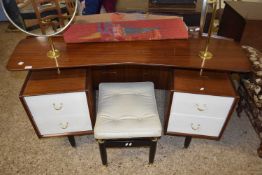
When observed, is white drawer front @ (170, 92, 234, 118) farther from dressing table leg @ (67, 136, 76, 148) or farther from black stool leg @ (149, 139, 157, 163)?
dressing table leg @ (67, 136, 76, 148)

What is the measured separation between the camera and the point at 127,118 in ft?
4.53

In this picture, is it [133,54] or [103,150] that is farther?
[103,150]

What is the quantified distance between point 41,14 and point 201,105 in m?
1.10

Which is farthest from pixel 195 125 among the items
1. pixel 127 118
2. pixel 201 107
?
pixel 127 118

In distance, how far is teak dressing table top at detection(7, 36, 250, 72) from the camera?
4.13 ft

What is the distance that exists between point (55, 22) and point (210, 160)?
1.46 metres

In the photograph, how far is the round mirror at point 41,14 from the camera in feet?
4.01

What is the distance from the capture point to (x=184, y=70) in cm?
142

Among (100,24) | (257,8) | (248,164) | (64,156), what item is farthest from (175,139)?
(257,8)

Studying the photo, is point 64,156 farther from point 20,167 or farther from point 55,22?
point 55,22

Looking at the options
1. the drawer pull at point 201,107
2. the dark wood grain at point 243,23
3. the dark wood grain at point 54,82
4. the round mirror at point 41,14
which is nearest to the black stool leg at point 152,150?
the drawer pull at point 201,107

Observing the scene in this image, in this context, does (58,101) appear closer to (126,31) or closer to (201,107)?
(126,31)

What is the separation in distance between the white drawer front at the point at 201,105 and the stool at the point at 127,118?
0.55ft

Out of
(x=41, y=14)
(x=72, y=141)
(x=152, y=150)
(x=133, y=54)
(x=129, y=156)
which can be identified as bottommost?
(x=129, y=156)
